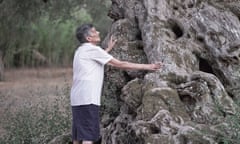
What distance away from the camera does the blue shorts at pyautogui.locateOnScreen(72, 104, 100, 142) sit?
6148 mm

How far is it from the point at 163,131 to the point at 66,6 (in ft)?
45.7

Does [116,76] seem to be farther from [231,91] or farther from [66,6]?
[66,6]

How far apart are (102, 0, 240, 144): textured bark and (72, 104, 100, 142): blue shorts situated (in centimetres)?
39

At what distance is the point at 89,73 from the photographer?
20.1ft

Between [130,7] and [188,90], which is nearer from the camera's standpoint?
[188,90]

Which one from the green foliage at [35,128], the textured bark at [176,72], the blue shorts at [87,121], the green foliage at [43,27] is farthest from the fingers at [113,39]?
the green foliage at [43,27]

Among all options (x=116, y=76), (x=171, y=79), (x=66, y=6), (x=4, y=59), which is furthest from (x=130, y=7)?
(x=4, y=59)

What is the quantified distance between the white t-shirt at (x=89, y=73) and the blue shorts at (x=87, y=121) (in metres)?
0.06

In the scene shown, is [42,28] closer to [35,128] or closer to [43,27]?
[43,27]

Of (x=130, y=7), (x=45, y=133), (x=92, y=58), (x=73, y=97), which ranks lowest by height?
(x=45, y=133)

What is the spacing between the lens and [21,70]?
2698 centimetres

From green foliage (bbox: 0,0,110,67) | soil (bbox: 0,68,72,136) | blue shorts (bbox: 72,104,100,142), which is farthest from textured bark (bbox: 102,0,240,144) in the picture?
green foliage (bbox: 0,0,110,67)

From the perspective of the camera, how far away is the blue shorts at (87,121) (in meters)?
6.15

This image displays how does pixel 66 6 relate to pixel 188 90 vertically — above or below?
above
